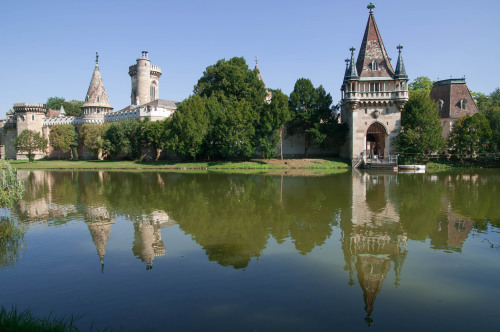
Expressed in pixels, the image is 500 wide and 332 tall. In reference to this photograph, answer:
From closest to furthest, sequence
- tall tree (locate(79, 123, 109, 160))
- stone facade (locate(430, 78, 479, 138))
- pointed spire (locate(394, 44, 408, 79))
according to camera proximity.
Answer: pointed spire (locate(394, 44, 408, 79))
stone facade (locate(430, 78, 479, 138))
tall tree (locate(79, 123, 109, 160))

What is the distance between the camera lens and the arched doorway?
40.4 metres

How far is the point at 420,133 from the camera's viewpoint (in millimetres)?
37406

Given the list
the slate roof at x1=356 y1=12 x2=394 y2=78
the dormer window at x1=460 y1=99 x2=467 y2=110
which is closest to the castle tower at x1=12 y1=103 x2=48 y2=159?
the slate roof at x1=356 y1=12 x2=394 y2=78

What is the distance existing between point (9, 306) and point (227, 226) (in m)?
6.33

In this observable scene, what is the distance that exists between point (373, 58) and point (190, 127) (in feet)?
71.6

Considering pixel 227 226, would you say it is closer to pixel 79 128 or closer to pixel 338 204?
pixel 338 204

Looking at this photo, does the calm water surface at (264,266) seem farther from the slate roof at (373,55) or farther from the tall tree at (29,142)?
the tall tree at (29,142)

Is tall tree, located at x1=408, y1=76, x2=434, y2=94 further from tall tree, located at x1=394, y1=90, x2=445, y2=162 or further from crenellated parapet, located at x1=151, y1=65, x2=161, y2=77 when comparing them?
crenellated parapet, located at x1=151, y1=65, x2=161, y2=77

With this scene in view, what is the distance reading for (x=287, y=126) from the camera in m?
44.8

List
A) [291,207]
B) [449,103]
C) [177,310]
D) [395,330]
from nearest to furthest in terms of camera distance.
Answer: [395,330], [177,310], [291,207], [449,103]

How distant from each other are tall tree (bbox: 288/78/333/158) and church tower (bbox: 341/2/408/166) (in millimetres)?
3406

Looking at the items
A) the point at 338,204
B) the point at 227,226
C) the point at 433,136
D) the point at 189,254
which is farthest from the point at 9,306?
the point at 433,136

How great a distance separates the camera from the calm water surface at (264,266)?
5891 millimetres

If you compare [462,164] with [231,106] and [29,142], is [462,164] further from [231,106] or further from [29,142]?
[29,142]
